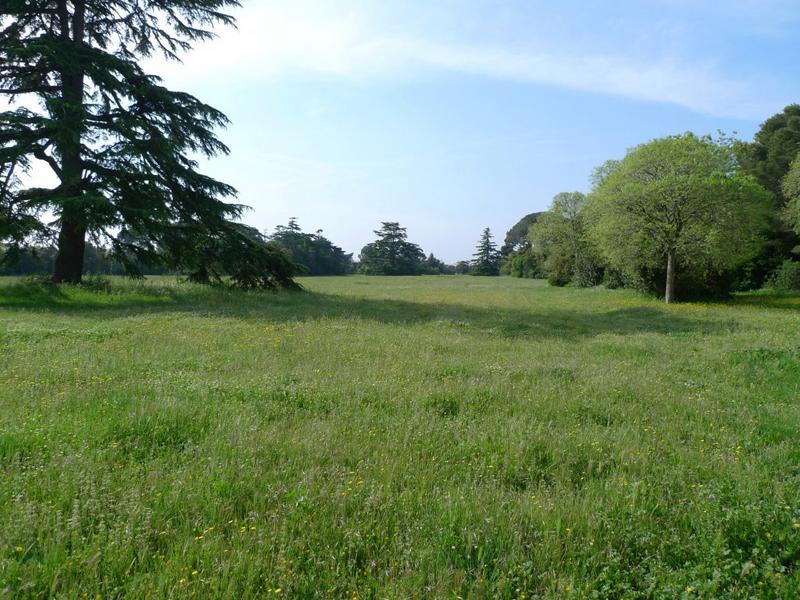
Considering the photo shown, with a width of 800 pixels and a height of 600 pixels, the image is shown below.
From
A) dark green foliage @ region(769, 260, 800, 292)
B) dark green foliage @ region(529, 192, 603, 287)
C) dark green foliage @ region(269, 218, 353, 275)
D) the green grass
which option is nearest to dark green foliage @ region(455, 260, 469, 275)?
dark green foliage @ region(269, 218, 353, 275)

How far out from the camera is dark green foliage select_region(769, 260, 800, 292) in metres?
27.2

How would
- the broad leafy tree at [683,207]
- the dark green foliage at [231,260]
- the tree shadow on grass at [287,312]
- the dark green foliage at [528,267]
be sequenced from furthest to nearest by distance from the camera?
the dark green foliage at [528,267]
the broad leafy tree at [683,207]
the dark green foliage at [231,260]
the tree shadow on grass at [287,312]

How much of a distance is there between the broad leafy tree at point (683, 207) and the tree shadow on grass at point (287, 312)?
→ 170 inches

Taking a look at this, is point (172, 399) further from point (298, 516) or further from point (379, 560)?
point (379, 560)

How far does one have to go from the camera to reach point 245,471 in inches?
141

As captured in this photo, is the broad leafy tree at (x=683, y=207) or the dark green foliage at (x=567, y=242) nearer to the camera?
the broad leafy tree at (x=683, y=207)

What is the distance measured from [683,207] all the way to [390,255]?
71.6 metres

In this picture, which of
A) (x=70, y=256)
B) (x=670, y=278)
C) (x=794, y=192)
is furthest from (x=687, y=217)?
(x=70, y=256)

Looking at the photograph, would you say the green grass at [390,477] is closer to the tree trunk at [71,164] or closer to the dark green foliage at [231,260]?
the tree trunk at [71,164]

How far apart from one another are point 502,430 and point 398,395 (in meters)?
1.55

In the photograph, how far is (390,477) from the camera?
11.8 ft

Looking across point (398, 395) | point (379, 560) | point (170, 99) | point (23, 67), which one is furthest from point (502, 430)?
point (23, 67)

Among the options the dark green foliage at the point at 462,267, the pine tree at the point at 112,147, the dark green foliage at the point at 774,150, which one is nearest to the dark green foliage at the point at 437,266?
the dark green foliage at the point at 462,267

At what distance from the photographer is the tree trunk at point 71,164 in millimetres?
16062
